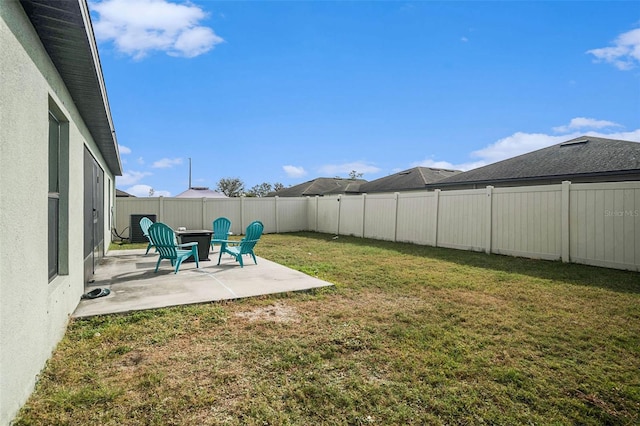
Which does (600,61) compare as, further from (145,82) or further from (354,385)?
(145,82)

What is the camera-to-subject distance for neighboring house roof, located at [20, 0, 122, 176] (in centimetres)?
218

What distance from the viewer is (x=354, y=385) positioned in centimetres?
240

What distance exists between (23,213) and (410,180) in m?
18.0

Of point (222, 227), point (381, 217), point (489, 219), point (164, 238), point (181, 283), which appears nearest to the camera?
point (181, 283)

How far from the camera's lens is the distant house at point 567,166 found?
10273mm

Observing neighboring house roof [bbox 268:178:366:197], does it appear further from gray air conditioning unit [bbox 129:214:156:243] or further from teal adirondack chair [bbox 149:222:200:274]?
teal adirondack chair [bbox 149:222:200:274]

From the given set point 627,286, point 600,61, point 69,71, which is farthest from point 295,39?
point 627,286

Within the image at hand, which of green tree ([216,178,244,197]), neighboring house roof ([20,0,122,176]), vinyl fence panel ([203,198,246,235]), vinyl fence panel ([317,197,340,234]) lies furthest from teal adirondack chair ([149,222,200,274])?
green tree ([216,178,244,197])

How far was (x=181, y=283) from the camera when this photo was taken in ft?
17.4

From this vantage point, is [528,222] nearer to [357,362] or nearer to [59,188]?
[357,362]

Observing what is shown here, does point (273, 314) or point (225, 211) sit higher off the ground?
point (225, 211)

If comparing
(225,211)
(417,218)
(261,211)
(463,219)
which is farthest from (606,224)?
(225,211)

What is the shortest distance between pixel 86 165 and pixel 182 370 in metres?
3.75

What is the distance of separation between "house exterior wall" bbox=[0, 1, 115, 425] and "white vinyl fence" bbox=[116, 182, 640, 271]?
8.68m
